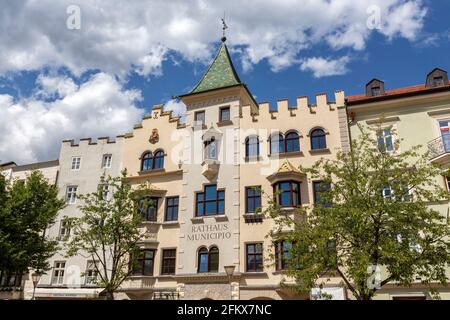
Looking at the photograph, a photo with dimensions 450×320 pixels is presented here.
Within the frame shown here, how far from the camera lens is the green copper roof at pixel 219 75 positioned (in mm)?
30652

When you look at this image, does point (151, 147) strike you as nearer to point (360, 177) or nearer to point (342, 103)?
point (342, 103)

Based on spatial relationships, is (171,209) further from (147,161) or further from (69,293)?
(69,293)

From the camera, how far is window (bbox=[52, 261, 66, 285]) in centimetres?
2912

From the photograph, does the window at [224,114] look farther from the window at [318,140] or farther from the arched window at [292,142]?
the window at [318,140]

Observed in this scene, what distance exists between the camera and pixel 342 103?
26547 millimetres

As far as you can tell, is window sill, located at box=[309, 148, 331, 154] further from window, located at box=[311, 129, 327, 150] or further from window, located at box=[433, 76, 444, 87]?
window, located at box=[433, 76, 444, 87]

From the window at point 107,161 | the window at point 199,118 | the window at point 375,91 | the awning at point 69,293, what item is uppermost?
the window at point 375,91

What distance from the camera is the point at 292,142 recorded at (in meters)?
27.0

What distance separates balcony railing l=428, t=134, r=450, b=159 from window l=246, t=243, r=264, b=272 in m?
11.9

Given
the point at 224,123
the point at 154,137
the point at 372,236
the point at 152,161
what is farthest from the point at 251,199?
the point at 372,236

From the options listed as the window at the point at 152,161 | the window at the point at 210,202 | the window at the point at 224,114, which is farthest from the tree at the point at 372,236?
the window at the point at 152,161

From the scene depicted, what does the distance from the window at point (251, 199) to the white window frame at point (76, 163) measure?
14893mm

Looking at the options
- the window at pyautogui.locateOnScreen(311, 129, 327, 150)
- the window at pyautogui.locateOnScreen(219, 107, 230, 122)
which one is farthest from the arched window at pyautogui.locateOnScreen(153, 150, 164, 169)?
the window at pyautogui.locateOnScreen(311, 129, 327, 150)

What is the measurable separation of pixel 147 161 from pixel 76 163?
6.89 meters
